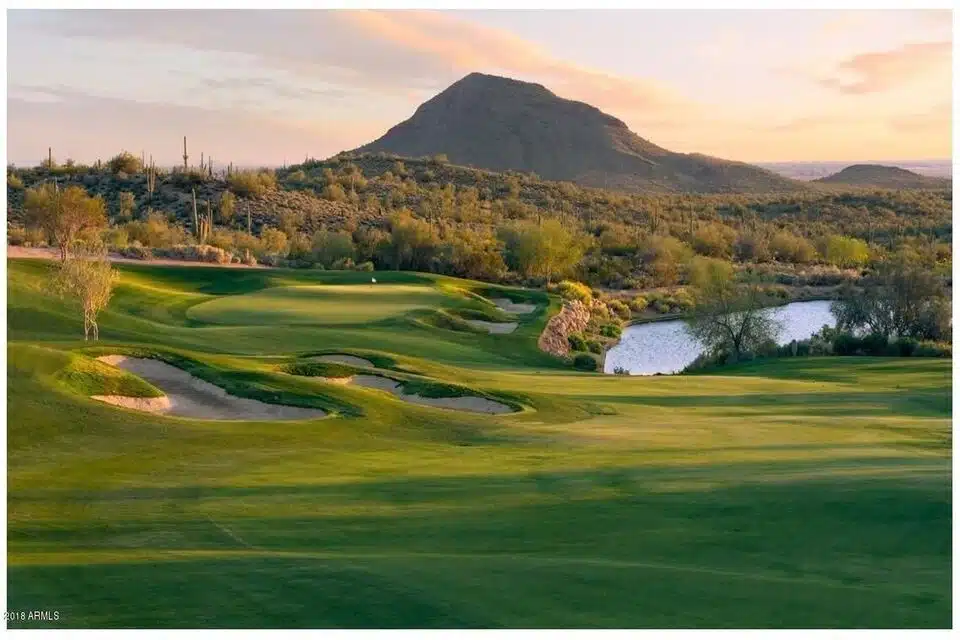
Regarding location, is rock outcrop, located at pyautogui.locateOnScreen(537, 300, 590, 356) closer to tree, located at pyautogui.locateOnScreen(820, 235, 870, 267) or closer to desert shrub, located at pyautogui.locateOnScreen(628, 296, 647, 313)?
desert shrub, located at pyautogui.locateOnScreen(628, 296, 647, 313)

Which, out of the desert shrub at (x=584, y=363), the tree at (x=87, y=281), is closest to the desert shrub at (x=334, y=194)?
the desert shrub at (x=584, y=363)

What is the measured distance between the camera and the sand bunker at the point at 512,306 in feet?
183

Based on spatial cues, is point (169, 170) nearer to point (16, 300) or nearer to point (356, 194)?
point (356, 194)

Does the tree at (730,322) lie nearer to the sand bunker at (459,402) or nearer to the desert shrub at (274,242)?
the sand bunker at (459,402)

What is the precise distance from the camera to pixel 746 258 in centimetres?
9850

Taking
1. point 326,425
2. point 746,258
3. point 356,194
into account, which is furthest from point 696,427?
point 356,194

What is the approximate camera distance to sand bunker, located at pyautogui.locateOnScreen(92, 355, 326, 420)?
20578 millimetres

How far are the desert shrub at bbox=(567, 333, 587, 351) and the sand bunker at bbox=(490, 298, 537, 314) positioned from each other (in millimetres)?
4287

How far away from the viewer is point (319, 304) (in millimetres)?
A: 46688

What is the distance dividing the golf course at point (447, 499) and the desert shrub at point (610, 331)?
29.4 metres

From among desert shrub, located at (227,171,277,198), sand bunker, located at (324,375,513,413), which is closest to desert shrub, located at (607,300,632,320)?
sand bunker, located at (324,375,513,413)

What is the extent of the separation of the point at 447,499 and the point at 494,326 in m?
33.7

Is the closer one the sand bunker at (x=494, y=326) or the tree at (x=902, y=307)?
the sand bunker at (x=494, y=326)

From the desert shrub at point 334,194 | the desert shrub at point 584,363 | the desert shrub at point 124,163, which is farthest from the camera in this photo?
the desert shrub at point 334,194
